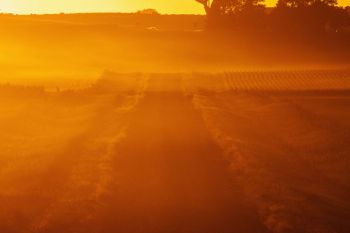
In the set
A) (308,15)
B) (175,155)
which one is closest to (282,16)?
(308,15)

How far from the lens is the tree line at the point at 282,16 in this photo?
7900 centimetres

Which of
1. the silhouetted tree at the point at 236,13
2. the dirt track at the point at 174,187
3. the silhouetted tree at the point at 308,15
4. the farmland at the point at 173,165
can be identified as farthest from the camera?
the silhouetted tree at the point at 236,13

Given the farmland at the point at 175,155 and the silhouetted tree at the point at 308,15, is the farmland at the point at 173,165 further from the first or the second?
the silhouetted tree at the point at 308,15

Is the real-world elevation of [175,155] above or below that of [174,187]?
below

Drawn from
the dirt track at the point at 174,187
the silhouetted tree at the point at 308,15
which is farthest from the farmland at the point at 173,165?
the silhouetted tree at the point at 308,15

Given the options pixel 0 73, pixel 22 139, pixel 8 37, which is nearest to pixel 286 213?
pixel 22 139

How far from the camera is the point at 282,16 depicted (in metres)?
80.5

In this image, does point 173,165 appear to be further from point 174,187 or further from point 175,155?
point 174,187

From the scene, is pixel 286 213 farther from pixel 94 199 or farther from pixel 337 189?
pixel 94 199

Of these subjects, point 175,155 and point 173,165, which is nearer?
point 173,165

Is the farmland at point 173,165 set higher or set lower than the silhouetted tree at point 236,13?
higher

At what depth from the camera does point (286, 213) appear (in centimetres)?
1303

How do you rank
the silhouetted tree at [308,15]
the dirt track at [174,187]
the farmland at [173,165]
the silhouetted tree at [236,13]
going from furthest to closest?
1. the silhouetted tree at [236,13]
2. the silhouetted tree at [308,15]
3. the farmland at [173,165]
4. the dirt track at [174,187]

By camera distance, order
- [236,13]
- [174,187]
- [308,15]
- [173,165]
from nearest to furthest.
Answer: [174,187] < [173,165] < [308,15] < [236,13]
